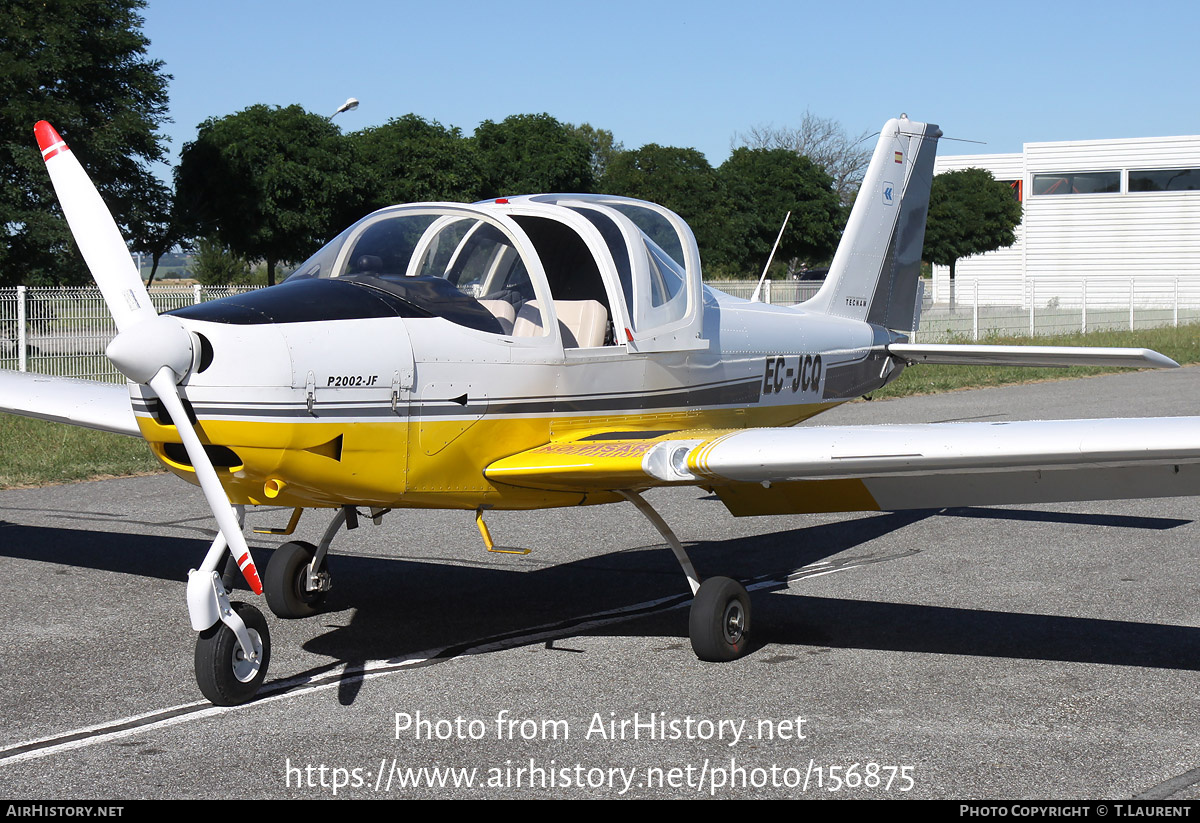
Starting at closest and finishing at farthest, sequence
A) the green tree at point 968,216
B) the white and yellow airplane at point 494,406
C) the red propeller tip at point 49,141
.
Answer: the white and yellow airplane at point 494,406, the red propeller tip at point 49,141, the green tree at point 968,216

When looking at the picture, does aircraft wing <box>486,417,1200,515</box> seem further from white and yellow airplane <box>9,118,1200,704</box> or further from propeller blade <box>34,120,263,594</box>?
propeller blade <box>34,120,263,594</box>

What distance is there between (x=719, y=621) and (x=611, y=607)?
1171 millimetres

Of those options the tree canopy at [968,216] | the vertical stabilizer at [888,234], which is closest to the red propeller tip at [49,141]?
the vertical stabilizer at [888,234]

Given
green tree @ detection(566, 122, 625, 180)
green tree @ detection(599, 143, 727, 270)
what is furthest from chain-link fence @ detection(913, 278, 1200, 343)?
green tree @ detection(566, 122, 625, 180)

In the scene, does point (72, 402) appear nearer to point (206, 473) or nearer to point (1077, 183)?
point (206, 473)

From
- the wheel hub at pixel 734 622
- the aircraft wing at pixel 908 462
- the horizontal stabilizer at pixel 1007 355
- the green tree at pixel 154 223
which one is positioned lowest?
the wheel hub at pixel 734 622

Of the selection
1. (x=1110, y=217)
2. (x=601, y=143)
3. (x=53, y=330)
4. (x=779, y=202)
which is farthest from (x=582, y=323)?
(x=601, y=143)

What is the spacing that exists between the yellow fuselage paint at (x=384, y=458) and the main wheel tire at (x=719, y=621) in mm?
723

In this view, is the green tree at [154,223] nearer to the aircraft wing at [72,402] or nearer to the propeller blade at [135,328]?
the aircraft wing at [72,402]

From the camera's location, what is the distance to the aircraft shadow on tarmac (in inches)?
237

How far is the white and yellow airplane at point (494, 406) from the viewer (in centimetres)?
498

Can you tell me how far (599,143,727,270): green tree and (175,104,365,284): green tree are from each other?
11.9 m

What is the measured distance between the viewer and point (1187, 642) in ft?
19.7

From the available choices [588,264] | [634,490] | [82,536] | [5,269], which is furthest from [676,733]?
[5,269]
